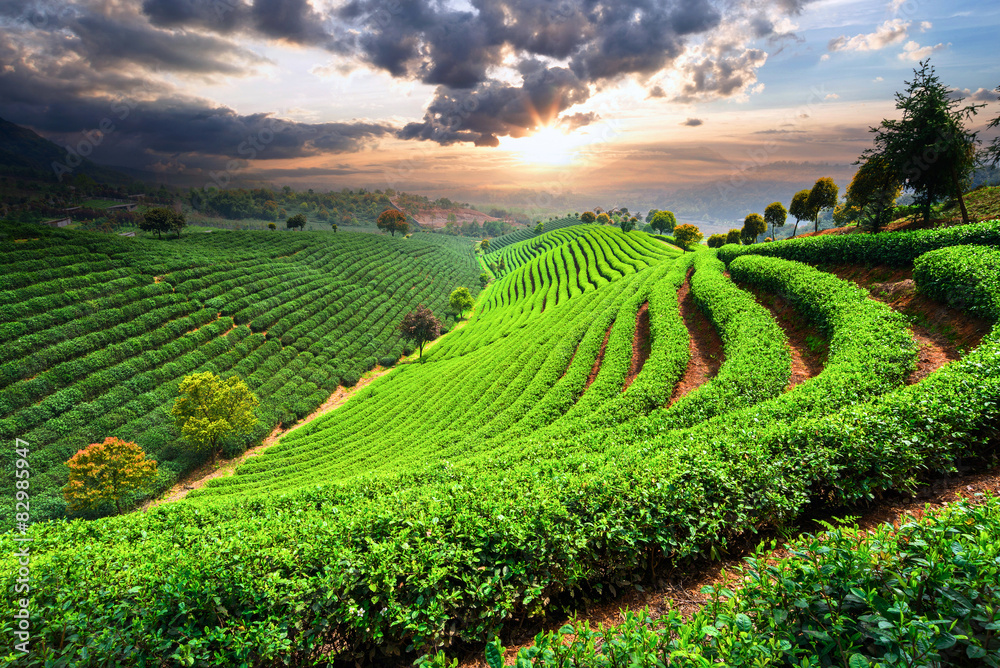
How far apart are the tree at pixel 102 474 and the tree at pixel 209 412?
5.34m

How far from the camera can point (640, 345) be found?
23516 millimetres

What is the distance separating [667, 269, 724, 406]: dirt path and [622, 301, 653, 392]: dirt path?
2406 mm

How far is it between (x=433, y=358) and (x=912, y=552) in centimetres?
5277

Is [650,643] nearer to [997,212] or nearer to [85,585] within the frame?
[85,585]

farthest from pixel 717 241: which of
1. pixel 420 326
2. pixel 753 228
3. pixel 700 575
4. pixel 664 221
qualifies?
pixel 700 575

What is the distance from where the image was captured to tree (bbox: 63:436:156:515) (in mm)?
26000

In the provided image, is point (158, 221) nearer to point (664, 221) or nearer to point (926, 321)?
point (926, 321)

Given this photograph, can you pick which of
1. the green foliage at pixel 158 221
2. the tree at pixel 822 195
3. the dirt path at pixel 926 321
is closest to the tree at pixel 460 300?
the green foliage at pixel 158 221

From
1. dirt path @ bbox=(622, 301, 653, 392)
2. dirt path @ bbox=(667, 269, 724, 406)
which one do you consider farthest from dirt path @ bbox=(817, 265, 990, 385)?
dirt path @ bbox=(622, 301, 653, 392)

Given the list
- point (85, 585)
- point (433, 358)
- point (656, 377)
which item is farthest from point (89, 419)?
point (656, 377)

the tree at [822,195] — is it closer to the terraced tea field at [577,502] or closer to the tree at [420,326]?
the terraced tea field at [577,502]

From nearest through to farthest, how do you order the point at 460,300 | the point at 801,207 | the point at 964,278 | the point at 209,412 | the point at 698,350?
the point at 964,278, the point at 698,350, the point at 209,412, the point at 801,207, the point at 460,300

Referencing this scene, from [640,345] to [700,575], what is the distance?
18.4 meters

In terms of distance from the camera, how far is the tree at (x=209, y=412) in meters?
33.1
